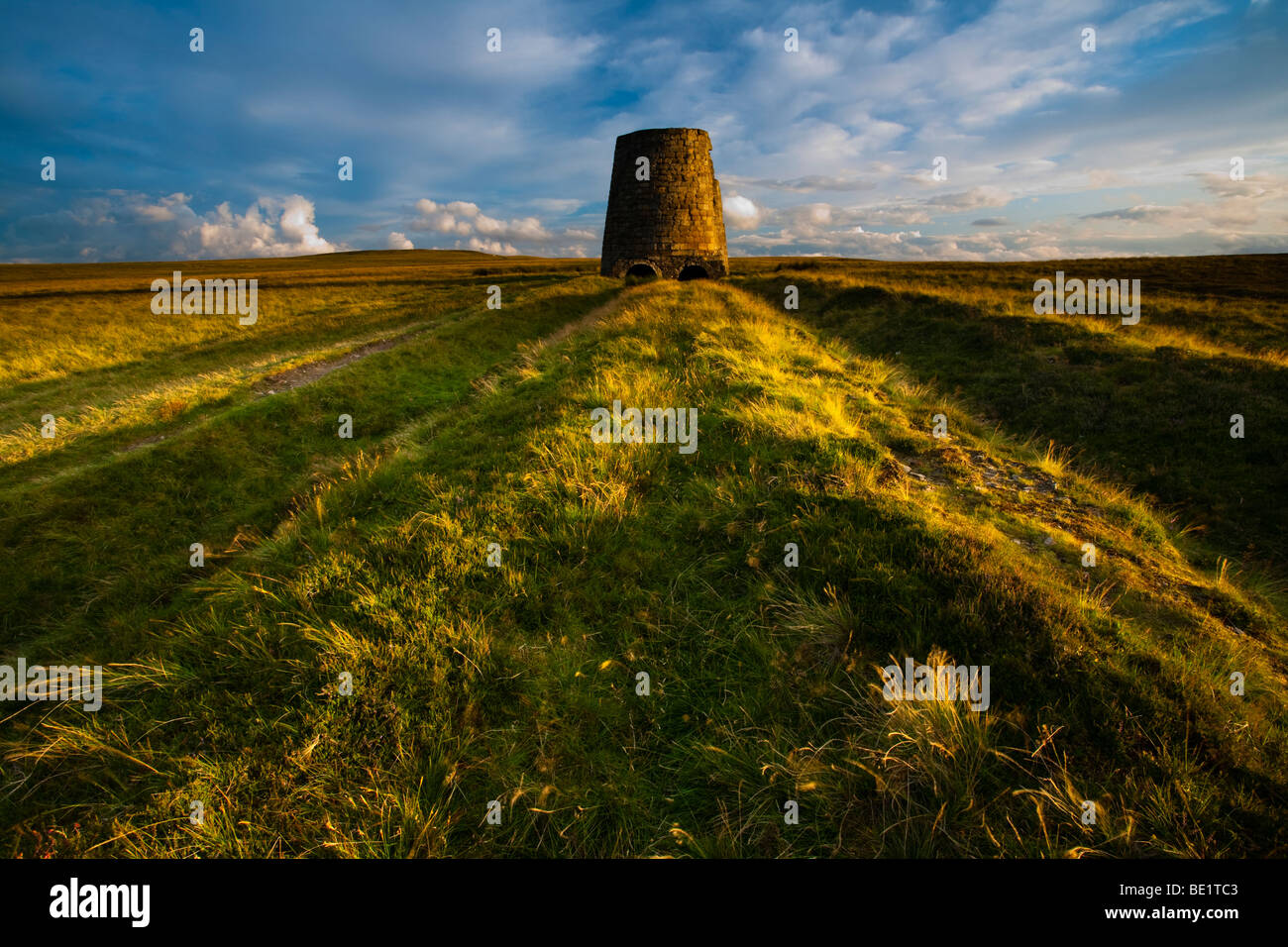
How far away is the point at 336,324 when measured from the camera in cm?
2333

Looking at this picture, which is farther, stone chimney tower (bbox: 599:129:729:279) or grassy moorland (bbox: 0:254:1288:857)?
stone chimney tower (bbox: 599:129:729:279)

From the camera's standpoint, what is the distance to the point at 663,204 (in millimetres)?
27922

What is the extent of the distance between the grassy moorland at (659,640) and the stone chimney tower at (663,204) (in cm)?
2115

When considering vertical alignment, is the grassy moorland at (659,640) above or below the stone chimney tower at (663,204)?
below

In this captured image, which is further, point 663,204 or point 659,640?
point 663,204

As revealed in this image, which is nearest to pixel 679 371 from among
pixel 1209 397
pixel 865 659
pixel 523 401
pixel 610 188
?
pixel 523 401

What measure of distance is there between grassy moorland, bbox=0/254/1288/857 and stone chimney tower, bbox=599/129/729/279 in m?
21.1

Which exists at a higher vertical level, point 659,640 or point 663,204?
point 663,204

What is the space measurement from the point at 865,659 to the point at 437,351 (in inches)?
660

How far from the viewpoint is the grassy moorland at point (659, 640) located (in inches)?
103

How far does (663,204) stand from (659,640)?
28752 millimetres

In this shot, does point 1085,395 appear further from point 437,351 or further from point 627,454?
point 437,351

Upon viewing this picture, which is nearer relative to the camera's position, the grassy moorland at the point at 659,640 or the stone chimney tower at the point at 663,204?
the grassy moorland at the point at 659,640

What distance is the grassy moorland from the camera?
2609 millimetres
